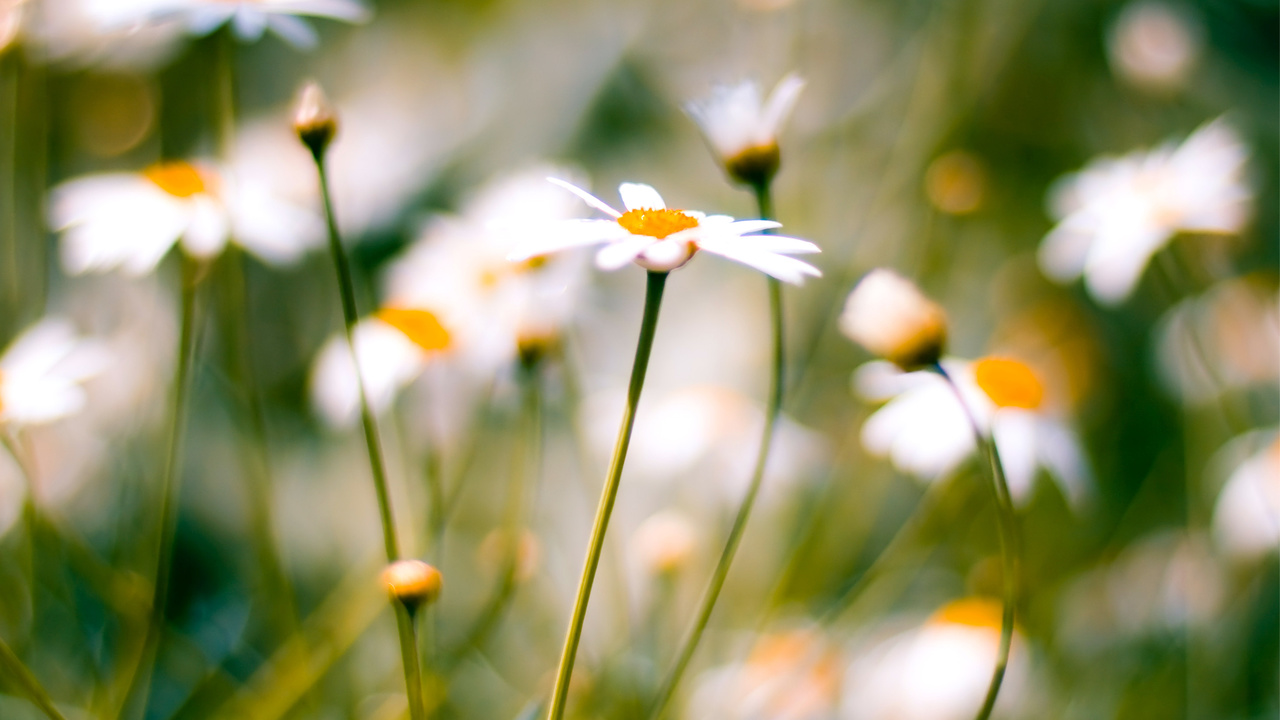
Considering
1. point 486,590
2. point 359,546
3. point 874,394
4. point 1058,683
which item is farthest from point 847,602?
point 359,546

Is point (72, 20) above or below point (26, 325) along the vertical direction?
above

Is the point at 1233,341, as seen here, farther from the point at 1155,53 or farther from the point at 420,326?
the point at 420,326

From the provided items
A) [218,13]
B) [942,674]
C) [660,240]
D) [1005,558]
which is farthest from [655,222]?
[942,674]

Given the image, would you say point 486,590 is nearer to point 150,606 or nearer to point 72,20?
point 150,606

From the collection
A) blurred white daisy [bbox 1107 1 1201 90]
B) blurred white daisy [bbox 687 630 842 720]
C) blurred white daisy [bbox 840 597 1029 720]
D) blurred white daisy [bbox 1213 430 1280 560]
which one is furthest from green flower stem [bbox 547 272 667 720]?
blurred white daisy [bbox 1107 1 1201 90]

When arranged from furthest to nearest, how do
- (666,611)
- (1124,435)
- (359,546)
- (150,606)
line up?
1. (1124,435)
2. (359,546)
3. (666,611)
4. (150,606)

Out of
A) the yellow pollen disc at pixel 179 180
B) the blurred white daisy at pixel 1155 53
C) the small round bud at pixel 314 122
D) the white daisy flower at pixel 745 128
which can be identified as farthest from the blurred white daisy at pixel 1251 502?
the yellow pollen disc at pixel 179 180

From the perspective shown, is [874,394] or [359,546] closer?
[874,394]

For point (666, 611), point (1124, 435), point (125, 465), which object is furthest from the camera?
point (1124, 435)
